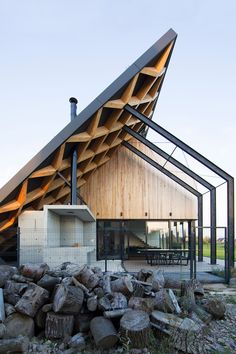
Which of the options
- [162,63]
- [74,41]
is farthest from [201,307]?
[74,41]

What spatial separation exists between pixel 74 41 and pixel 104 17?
2.00 meters

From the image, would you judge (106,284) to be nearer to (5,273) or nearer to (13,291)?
(13,291)

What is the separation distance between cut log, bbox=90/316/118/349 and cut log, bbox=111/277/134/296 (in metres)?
0.96

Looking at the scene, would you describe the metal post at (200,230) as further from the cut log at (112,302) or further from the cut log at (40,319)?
the cut log at (40,319)

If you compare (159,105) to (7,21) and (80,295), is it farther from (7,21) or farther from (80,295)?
(80,295)

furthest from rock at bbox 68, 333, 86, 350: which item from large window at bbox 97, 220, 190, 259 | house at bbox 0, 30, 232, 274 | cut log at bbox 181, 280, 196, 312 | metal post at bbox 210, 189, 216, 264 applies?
large window at bbox 97, 220, 190, 259

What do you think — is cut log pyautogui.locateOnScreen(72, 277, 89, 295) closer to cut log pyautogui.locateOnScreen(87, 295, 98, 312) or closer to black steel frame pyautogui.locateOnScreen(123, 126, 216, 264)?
cut log pyautogui.locateOnScreen(87, 295, 98, 312)

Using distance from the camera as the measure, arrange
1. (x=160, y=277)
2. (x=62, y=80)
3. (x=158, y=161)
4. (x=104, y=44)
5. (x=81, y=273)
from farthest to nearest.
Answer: (x=158, y=161)
(x=62, y=80)
(x=104, y=44)
(x=160, y=277)
(x=81, y=273)

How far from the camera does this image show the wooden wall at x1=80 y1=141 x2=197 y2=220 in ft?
56.0

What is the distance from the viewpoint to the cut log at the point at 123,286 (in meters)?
5.79

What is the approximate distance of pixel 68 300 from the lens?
16.7 feet

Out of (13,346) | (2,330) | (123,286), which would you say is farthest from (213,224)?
(13,346)

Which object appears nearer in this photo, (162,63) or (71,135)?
(71,135)

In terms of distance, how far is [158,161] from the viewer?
1730cm
